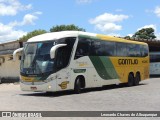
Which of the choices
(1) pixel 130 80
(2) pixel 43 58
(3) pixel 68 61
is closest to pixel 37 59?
(2) pixel 43 58

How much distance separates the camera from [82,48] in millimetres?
20625

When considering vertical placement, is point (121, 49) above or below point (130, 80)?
above

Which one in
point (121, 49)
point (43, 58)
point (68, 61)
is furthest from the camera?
point (121, 49)

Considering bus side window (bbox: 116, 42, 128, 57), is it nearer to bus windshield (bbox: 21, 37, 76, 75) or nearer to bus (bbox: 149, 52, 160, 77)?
bus windshield (bbox: 21, 37, 76, 75)

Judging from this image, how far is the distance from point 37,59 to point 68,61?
1555 mm

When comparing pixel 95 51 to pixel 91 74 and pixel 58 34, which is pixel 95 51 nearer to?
pixel 91 74

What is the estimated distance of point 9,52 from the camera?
4075cm

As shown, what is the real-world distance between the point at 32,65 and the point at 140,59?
11.5m

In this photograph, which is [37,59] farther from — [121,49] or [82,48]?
[121,49]

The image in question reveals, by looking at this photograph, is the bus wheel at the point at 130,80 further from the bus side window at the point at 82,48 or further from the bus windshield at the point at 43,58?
the bus windshield at the point at 43,58

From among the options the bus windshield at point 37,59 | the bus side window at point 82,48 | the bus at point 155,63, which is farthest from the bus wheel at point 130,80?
the bus at point 155,63

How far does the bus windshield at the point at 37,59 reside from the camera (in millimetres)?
18688

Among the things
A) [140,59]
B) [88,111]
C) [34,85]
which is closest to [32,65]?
[34,85]

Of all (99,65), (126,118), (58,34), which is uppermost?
(58,34)
